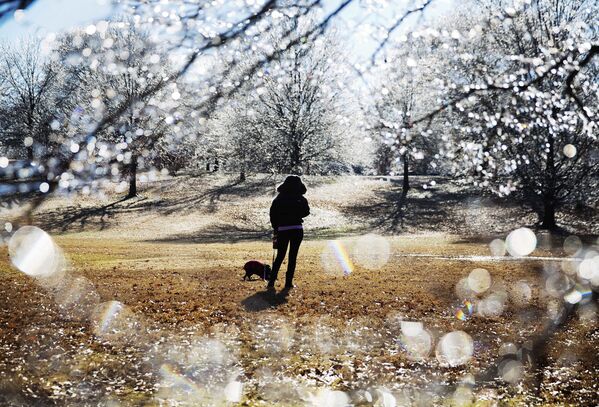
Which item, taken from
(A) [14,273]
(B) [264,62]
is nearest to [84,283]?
(A) [14,273]

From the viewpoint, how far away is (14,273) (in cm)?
1084

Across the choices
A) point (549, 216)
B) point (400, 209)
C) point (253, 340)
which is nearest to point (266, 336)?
point (253, 340)

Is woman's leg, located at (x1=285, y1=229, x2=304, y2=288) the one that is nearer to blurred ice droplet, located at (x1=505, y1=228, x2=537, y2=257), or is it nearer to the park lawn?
the park lawn

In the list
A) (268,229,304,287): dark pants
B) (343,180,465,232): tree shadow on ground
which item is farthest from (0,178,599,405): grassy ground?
(343,180,465,232): tree shadow on ground

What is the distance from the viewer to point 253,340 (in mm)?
6488

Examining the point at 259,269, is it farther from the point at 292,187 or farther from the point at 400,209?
the point at 400,209

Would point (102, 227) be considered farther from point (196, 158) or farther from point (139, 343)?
point (139, 343)

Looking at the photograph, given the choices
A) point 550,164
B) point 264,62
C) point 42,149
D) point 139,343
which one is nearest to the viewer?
point 264,62

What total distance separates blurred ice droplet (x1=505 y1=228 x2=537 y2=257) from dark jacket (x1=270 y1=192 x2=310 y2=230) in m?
11.2

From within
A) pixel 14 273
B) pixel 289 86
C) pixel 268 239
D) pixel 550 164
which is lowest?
pixel 268 239

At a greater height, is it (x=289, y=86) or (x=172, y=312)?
(x=289, y=86)

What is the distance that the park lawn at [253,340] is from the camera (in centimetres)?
517

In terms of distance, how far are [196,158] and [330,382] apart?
38.8 metres

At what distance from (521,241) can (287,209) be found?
54.7ft
